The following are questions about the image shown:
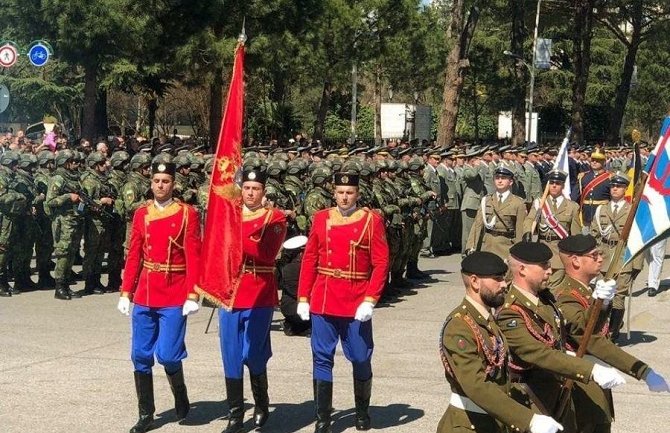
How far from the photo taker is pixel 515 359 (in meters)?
5.62

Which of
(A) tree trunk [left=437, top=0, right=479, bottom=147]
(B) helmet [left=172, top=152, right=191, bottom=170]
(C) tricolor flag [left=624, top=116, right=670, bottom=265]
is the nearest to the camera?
(C) tricolor flag [left=624, top=116, right=670, bottom=265]

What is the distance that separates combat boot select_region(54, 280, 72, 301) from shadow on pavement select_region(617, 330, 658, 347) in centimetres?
685

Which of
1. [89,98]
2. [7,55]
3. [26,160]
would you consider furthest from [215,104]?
[26,160]

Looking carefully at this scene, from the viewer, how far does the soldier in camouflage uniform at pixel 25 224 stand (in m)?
15.3

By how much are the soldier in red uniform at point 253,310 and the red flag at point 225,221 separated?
0.51ft

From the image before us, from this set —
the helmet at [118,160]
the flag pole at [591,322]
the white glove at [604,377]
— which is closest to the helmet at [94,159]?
the helmet at [118,160]

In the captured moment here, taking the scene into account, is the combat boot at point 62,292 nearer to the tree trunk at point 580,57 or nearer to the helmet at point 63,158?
the helmet at point 63,158

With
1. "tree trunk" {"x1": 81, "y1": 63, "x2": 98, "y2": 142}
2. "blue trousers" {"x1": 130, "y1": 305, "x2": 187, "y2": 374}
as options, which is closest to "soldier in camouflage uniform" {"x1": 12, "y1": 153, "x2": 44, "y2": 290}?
"blue trousers" {"x1": 130, "y1": 305, "x2": 187, "y2": 374}

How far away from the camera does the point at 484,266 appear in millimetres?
5148

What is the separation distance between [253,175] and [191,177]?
8.38 metres

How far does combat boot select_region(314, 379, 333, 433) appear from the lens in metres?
7.95

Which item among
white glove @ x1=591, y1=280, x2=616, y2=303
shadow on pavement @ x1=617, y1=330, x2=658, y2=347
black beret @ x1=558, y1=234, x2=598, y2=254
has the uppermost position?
black beret @ x1=558, y1=234, x2=598, y2=254

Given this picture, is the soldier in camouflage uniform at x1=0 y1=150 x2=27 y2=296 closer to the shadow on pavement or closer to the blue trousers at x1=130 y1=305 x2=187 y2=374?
the blue trousers at x1=130 y1=305 x2=187 y2=374

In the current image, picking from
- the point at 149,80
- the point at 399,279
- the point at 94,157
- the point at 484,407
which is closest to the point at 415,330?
the point at 399,279
